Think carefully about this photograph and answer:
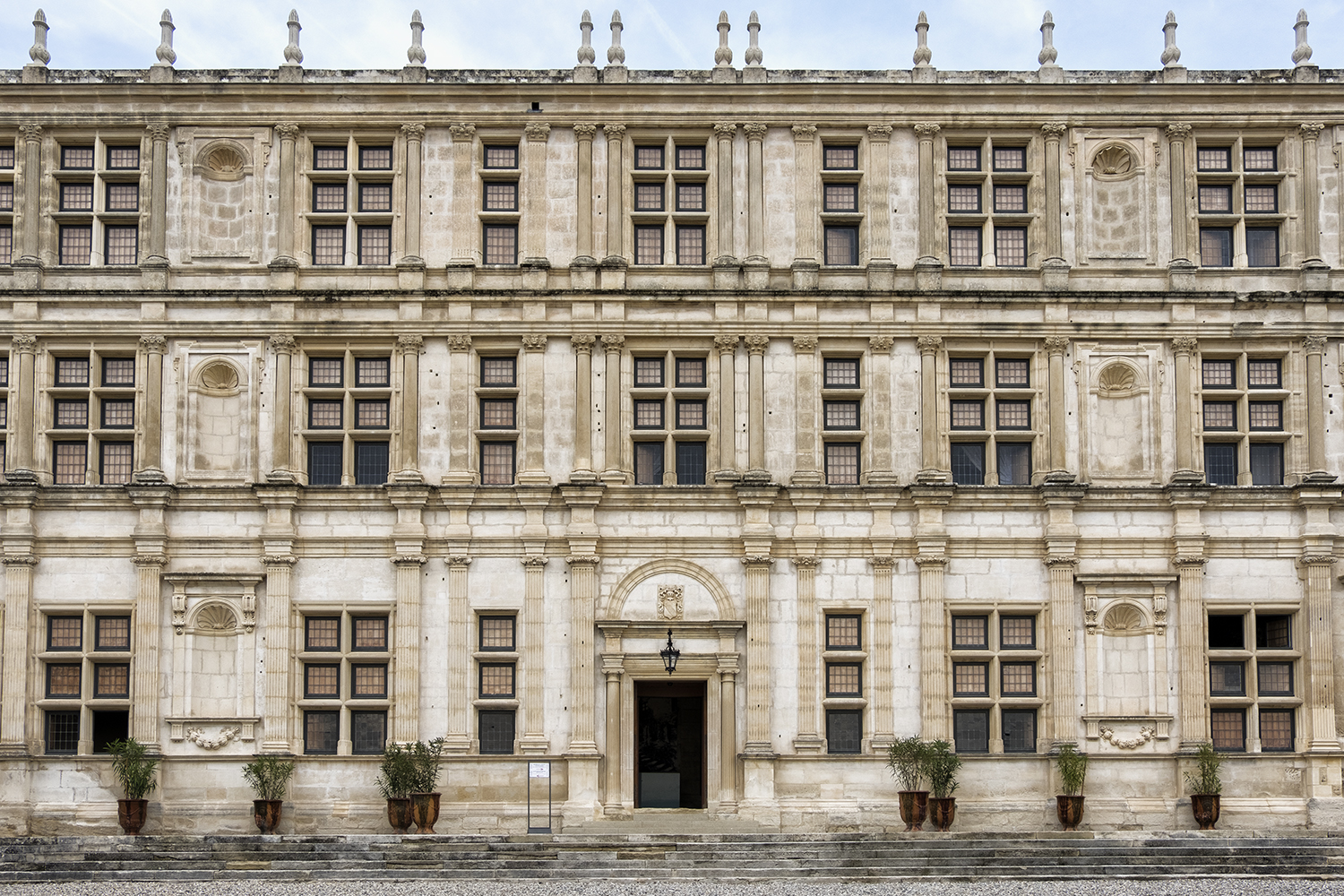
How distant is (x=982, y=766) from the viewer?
83.4 feet

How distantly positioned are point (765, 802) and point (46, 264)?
16060mm

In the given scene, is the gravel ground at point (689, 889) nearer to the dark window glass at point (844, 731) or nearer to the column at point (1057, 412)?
the dark window glass at point (844, 731)

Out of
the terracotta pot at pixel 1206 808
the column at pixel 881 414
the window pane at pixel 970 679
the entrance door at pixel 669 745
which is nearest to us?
the terracotta pot at pixel 1206 808

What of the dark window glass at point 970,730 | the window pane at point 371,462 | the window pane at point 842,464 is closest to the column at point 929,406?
the window pane at point 842,464

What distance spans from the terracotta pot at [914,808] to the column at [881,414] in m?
5.39

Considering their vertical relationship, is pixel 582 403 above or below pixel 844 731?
above

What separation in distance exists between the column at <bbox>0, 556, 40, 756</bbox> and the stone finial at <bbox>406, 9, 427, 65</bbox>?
1123 cm

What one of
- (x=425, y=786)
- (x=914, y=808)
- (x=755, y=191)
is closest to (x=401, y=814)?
(x=425, y=786)

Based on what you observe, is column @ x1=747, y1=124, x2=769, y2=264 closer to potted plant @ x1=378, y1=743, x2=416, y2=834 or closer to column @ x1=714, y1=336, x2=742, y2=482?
column @ x1=714, y1=336, x2=742, y2=482

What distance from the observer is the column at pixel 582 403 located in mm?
26000

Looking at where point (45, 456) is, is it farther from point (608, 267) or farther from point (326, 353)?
point (608, 267)

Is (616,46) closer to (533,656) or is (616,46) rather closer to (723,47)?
(723,47)

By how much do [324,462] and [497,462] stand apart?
3140mm

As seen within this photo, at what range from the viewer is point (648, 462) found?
26.5m
